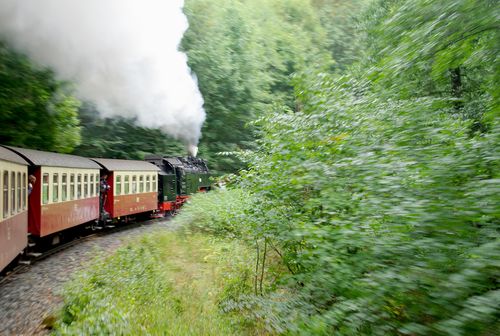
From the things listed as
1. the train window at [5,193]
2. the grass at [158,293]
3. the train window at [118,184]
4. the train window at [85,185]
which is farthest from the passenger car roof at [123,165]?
the train window at [5,193]

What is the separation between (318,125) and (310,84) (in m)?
0.80

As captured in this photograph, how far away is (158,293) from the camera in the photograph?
6070 mm

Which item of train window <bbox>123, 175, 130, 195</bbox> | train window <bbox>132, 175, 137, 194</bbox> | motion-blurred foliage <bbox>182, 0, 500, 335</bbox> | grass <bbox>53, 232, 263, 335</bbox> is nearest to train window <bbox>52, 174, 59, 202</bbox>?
grass <bbox>53, 232, 263, 335</bbox>

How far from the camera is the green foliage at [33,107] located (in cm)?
1133

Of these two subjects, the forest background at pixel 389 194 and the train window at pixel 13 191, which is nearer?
the forest background at pixel 389 194

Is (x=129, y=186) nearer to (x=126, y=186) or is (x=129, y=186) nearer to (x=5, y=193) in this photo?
(x=126, y=186)

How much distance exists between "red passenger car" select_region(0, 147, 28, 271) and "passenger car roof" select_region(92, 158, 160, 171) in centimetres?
520

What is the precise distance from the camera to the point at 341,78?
517cm

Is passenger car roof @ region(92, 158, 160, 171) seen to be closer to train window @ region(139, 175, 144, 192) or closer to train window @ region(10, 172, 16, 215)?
train window @ region(139, 175, 144, 192)

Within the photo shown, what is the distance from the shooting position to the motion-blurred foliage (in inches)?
106

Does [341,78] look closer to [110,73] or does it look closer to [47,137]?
[110,73]

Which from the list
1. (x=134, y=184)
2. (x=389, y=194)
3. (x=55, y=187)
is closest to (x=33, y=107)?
(x=55, y=187)

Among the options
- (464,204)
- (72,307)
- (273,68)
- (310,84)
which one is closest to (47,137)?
(72,307)

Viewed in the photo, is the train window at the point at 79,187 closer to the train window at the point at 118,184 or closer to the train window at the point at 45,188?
the train window at the point at 45,188
